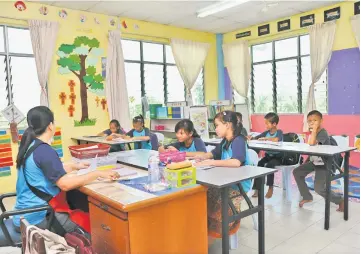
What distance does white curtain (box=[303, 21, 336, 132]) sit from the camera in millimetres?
5652

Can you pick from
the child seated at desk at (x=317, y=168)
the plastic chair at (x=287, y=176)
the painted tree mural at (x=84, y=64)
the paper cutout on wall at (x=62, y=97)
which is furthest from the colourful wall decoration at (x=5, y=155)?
the child seated at desk at (x=317, y=168)

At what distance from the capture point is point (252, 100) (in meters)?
7.16

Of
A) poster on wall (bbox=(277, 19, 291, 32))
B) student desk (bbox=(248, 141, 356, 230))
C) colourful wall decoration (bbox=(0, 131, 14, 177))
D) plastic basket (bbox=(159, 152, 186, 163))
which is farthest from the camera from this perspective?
poster on wall (bbox=(277, 19, 291, 32))

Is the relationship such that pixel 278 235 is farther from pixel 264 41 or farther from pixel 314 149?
pixel 264 41

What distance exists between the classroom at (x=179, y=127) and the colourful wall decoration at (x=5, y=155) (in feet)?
0.05

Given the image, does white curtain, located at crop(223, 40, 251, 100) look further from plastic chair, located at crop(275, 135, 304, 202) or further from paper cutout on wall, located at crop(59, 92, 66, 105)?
paper cutout on wall, located at crop(59, 92, 66, 105)

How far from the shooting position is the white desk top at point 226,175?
2007 mm

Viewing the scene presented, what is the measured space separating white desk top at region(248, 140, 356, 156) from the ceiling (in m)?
2.80

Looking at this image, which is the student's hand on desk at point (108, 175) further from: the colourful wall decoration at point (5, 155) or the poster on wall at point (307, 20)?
the poster on wall at point (307, 20)

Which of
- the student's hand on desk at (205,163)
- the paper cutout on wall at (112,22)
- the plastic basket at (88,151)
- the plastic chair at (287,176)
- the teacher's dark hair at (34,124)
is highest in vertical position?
the paper cutout on wall at (112,22)

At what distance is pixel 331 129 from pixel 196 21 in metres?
3.40

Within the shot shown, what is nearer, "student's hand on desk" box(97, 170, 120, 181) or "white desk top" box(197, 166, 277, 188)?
"white desk top" box(197, 166, 277, 188)

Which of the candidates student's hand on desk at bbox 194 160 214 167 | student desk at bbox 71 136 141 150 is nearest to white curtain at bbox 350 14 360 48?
student desk at bbox 71 136 141 150

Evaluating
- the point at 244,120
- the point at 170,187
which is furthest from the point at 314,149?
the point at 244,120
